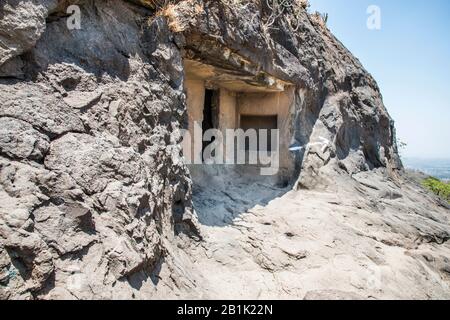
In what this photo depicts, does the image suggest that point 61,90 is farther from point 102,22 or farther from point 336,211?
point 336,211

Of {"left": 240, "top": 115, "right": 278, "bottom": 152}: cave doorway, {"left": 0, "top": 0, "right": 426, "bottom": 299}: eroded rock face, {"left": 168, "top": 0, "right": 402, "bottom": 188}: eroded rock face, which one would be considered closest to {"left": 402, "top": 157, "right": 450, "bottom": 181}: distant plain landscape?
{"left": 168, "top": 0, "right": 402, "bottom": 188}: eroded rock face

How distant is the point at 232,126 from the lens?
270 inches

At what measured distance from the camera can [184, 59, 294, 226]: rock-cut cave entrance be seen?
5.48 metres

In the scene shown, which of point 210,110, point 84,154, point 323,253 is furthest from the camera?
point 210,110

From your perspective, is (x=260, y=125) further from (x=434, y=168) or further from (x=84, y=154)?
(x=434, y=168)

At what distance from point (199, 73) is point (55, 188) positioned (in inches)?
135

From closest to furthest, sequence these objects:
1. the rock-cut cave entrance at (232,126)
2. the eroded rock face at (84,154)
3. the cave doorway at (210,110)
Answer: the eroded rock face at (84,154) → the rock-cut cave entrance at (232,126) → the cave doorway at (210,110)

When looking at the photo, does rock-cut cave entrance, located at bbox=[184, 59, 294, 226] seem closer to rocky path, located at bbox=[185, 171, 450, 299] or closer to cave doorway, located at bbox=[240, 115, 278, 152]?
cave doorway, located at bbox=[240, 115, 278, 152]

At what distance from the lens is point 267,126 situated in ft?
23.0

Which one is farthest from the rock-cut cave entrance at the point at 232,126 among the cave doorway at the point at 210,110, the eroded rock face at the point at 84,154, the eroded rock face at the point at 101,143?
the eroded rock face at the point at 84,154

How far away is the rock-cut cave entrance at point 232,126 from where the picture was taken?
5.48 metres

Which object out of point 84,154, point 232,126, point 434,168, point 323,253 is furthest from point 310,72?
point 434,168

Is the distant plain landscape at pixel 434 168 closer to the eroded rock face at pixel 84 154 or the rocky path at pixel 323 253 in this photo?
the rocky path at pixel 323 253
